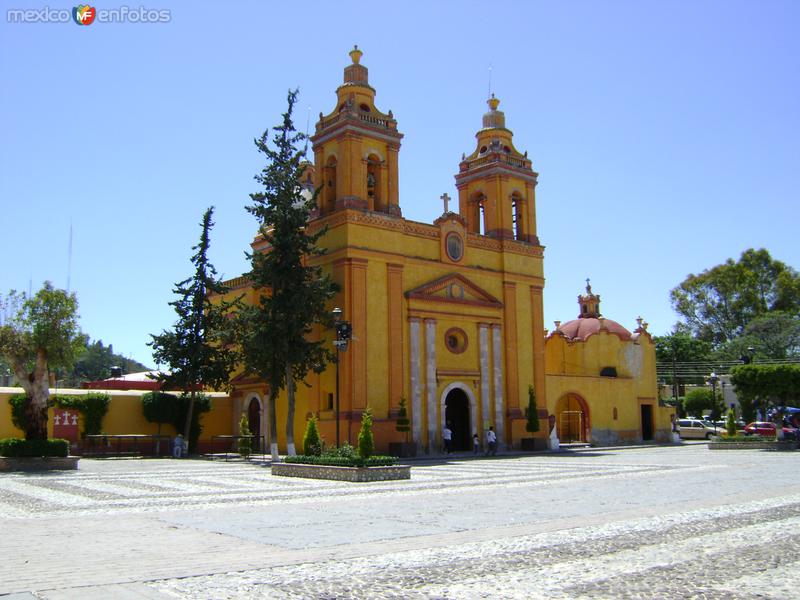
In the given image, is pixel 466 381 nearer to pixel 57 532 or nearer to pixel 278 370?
pixel 278 370

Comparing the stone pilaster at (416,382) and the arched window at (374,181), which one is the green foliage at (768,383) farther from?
the arched window at (374,181)

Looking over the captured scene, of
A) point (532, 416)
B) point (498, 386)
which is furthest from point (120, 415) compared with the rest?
point (532, 416)

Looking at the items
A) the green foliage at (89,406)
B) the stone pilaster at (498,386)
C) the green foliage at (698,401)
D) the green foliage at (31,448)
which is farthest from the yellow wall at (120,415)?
the green foliage at (698,401)

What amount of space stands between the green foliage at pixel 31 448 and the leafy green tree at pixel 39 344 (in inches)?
17.9

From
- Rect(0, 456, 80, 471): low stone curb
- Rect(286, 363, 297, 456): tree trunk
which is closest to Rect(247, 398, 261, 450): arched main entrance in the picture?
Rect(286, 363, 297, 456): tree trunk

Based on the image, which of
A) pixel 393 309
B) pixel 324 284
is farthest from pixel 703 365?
pixel 324 284

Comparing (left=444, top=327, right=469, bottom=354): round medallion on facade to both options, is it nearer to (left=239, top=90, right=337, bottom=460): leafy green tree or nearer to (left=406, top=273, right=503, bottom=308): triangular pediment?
(left=406, top=273, right=503, bottom=308): triangular pediment

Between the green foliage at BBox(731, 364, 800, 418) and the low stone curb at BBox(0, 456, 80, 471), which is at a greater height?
the green foliage at BBox(731, 364, 800, 418)

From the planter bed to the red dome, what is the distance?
2946 cm

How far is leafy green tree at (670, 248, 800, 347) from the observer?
244 ft

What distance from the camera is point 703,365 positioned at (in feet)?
244

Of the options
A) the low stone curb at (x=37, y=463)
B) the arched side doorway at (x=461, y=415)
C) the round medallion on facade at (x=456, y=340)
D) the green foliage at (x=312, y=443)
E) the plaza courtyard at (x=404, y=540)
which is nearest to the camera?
the plaza courtyard at (x=404, y=540)

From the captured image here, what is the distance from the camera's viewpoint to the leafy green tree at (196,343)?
1307 inches

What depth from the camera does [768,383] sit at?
33.5m
